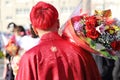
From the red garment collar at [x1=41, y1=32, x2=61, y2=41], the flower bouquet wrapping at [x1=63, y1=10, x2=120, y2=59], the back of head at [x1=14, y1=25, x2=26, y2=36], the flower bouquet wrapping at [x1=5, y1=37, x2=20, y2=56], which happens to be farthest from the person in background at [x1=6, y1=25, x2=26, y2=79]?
the red garment collar at [x1=41, y1=32, x2=61, y2=41]

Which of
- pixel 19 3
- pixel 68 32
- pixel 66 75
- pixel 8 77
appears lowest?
pixel 19 3

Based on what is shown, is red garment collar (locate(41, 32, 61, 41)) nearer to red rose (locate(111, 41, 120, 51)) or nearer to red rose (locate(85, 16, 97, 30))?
red rose (locate(85, 16, 97, 30))

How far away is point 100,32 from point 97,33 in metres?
0.03

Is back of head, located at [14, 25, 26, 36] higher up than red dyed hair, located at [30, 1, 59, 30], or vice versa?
red dyed hair, located at [30, 1, 59, 30]

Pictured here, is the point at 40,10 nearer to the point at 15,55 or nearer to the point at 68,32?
the point at 68,32

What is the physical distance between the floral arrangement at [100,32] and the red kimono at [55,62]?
12 cm

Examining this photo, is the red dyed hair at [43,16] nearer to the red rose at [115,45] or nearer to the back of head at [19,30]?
the red rose at [115,45]

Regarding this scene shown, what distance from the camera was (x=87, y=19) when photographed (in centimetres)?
387

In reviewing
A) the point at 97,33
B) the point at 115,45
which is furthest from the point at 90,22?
the point at 115,45

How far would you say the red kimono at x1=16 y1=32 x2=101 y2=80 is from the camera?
3.59 metres

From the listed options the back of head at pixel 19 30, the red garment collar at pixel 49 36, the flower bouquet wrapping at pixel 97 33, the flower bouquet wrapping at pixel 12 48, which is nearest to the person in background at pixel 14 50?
the flower bouquet wrapping at pixel 12 48

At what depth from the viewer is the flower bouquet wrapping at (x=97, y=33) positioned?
377cm

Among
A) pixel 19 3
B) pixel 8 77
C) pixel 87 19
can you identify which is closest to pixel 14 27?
pixel 8 77

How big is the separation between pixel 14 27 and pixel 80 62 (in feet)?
16.1
